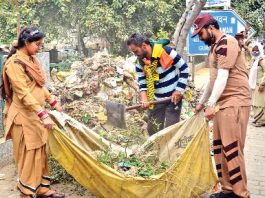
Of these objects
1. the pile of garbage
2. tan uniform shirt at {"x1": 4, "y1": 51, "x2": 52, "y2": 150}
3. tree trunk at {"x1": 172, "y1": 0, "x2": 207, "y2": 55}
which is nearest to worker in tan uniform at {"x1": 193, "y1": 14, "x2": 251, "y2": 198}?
tan uniform shirt at {"x1": 4, "y1": 51, "x2": 52, "y2": 150}

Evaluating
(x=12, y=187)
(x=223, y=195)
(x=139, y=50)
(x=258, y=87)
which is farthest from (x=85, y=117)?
(x=258, y=87)

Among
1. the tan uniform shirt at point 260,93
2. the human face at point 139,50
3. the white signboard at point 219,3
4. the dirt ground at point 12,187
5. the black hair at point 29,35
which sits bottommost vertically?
the dirt ground at point 12,187

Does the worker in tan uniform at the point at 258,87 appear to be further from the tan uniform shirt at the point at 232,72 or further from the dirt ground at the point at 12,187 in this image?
the dirt ground at the point at 12,187

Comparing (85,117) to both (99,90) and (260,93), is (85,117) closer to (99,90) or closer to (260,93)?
(99,90)

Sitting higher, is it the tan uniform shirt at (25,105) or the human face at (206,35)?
the human face at (206,35)

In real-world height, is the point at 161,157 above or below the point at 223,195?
above

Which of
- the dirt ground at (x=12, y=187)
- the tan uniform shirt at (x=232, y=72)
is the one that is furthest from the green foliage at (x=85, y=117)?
the tan uniform shirt at (x=232, y=72)

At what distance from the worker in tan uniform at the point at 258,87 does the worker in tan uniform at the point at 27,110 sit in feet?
17.5

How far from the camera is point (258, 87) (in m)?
8.35

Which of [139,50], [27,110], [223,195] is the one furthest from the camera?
[139,50]

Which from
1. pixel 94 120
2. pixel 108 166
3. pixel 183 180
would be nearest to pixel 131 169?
pixel 108 166

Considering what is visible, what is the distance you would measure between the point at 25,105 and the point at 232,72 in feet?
6.68

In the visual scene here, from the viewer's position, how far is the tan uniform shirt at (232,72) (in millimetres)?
3924

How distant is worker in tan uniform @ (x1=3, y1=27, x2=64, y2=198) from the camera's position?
397cm
